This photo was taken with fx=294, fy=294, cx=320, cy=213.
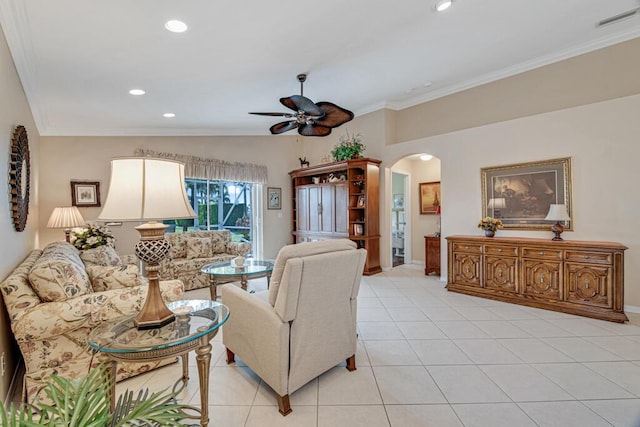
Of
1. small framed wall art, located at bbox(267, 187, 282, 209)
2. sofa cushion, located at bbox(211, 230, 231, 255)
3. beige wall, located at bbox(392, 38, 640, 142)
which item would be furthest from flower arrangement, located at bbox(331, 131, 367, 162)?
sofa cushion, located at bbox(211, 230, 231, 255)

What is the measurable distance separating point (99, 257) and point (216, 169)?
9.14 feet

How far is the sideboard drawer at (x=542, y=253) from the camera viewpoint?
11.5 ft

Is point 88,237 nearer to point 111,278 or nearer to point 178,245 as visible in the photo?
point 178,245

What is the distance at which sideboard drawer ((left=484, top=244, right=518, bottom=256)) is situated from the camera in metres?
3.85

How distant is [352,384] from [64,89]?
4.78 meters

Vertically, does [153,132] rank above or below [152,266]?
above

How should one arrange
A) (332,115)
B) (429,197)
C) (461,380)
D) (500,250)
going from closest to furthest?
(461,380)
(332,115)
(500,250)
(429,197)

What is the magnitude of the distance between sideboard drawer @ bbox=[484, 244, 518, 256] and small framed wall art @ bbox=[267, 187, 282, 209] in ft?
14.0

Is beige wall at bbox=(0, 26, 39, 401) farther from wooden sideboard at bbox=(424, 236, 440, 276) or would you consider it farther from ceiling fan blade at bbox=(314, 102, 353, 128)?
wooden sideboard at bbox=(424, 236, 440, 276)

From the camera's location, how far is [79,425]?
0.81 m

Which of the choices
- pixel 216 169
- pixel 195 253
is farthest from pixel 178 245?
pixel 216 169

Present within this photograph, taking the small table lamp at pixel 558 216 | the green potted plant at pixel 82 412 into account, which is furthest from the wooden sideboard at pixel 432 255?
the green potted plant at pixel 82 412

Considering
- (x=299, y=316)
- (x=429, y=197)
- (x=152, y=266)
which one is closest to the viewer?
(x=152, y=266)

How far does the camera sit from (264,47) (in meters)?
3.15
